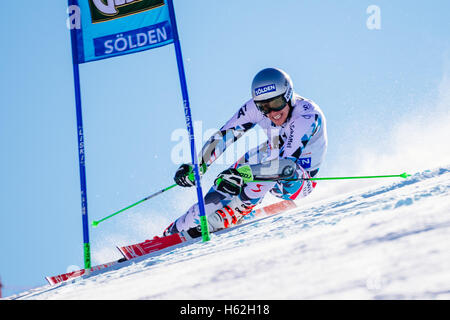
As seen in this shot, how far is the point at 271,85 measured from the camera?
5.48 m

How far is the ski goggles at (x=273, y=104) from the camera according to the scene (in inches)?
217

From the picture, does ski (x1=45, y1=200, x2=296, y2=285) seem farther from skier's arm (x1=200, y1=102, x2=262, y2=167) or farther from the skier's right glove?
skier's arm (x1=200, y1=102, x2=262, y2=167)

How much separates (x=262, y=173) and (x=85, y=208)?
200 cm

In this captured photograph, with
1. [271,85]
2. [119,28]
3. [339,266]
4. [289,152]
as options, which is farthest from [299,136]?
[339,266]

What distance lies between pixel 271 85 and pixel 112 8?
6.98 feet

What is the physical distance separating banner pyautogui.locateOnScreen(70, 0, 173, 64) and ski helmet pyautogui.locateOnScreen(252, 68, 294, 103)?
1277 millimetres

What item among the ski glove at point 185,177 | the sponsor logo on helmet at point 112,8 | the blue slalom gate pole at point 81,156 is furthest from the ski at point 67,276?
the sponsor logo on helmet at point 112,8

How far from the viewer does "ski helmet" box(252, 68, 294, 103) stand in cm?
548

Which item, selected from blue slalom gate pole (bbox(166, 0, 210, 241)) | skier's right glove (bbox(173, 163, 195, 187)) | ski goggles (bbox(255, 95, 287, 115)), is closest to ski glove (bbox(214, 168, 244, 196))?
blue slalom gate pole (bbox(166, 0, 210, 241))

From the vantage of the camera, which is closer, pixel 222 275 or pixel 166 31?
pixel 222 275

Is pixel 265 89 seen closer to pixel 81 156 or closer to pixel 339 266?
pixel 81 156
